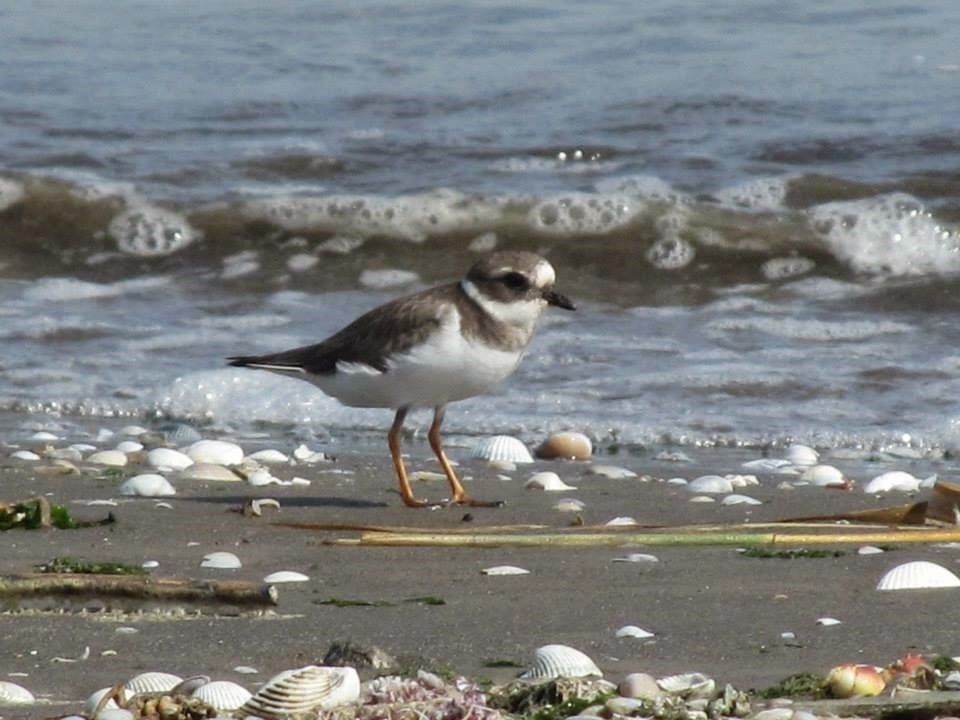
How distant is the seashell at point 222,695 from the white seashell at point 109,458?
3.31 metres

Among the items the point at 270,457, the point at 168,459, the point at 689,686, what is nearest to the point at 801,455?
the point at 270,457

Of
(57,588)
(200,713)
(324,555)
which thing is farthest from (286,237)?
(200,713)

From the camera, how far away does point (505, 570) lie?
412 cm

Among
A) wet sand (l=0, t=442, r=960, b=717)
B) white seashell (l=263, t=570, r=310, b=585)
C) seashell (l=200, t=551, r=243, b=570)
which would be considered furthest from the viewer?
seashell (l=200, t=551, r=243, b=570)

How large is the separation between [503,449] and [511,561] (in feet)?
6.85

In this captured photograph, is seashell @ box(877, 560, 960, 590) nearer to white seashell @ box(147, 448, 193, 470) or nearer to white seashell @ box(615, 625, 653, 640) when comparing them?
white seashell @ box(615, 625, 653, 640)

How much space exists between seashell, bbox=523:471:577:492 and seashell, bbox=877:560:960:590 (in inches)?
76.4

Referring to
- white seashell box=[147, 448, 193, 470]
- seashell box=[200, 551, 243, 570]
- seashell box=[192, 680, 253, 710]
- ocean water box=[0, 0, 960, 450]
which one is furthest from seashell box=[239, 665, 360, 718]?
ocean water box=[0, 0, 960, 450]

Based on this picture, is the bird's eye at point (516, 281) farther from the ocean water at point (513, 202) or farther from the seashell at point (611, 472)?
the ocean water at point (513, 202)

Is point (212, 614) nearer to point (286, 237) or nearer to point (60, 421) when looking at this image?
point (60, 421)

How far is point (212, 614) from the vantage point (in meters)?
3.49

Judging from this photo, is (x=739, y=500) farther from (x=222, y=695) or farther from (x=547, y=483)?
(x=222, y=695)

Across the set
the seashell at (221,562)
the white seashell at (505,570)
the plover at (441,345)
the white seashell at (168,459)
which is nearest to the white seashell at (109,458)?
the white seashell at (168,459)

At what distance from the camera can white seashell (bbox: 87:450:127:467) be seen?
592 cm
